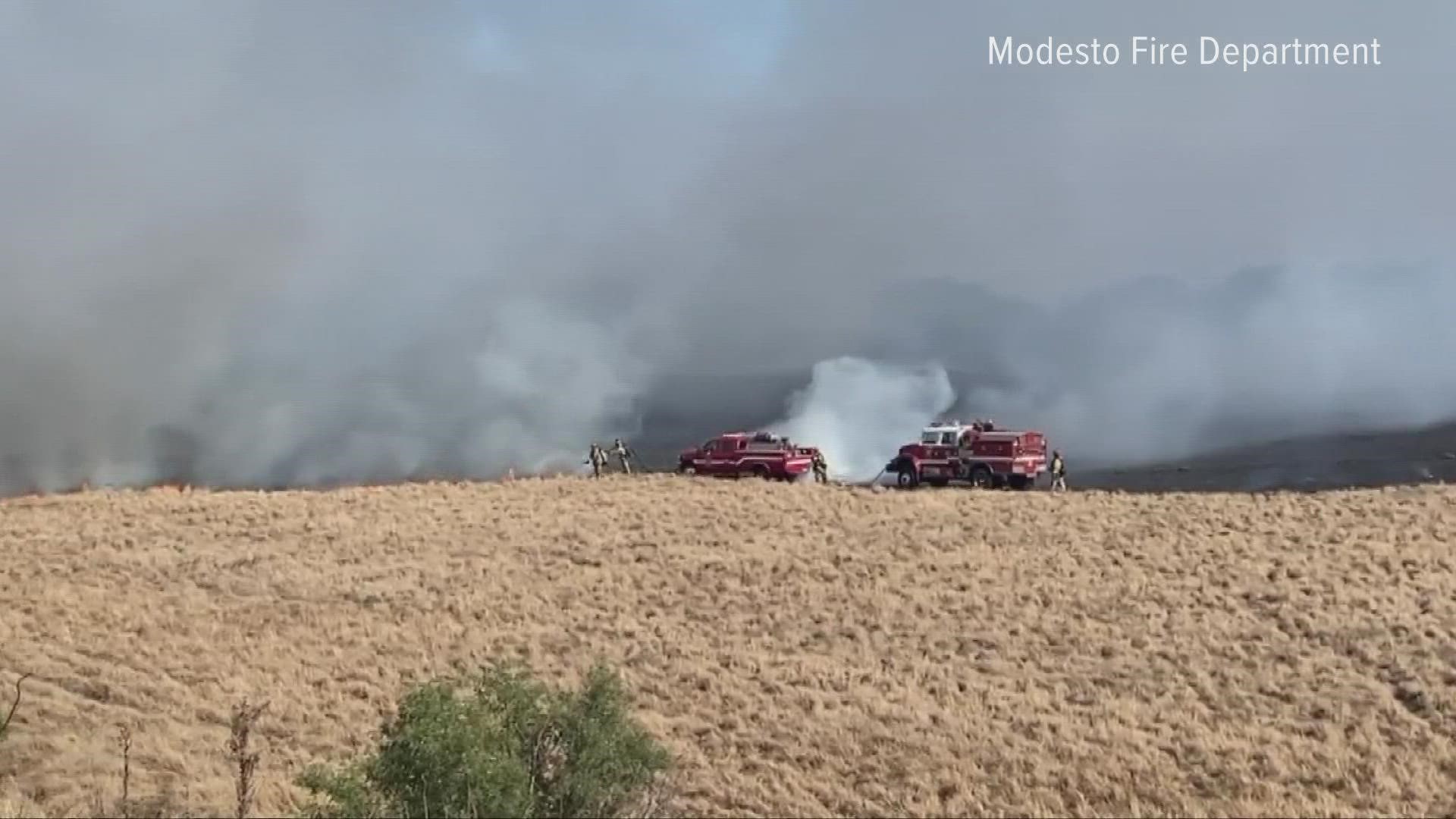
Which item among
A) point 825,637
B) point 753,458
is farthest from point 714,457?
point 825,637

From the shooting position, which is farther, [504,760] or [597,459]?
[597,459]

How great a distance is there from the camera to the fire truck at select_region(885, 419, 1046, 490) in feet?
126

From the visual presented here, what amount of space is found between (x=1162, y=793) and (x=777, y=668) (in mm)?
7356

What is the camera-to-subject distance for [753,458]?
4003 centimetres

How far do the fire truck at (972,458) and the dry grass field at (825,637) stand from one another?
2617 mm

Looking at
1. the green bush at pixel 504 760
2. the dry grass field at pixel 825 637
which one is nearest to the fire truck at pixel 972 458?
the dry grass field at pixel 825 637

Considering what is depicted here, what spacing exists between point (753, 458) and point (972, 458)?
266 inches

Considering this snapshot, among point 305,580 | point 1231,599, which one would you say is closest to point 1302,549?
point 1231,599

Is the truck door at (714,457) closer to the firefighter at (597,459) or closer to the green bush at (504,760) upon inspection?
the firefighter at (597,459)

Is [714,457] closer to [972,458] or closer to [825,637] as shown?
[972,458]

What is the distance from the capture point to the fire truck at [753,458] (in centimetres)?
3981

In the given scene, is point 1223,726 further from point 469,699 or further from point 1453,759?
point 469,699

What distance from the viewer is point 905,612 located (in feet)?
80.8

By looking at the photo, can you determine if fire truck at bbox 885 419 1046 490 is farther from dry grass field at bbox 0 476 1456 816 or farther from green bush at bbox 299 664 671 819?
green bush at bbox 299 664 671 819
